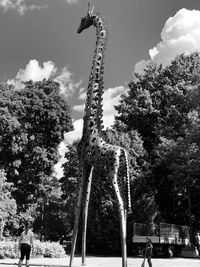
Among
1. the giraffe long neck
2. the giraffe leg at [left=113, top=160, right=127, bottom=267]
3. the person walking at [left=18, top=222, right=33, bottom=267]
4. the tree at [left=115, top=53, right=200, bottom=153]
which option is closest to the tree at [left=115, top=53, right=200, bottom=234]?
the tree at [left=115, top=53, right=200, bottom=153]

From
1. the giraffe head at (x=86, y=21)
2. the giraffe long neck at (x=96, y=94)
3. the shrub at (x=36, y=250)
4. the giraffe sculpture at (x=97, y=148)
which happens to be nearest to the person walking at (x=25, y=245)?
the giraffe sculpture at (x=97, y=148)

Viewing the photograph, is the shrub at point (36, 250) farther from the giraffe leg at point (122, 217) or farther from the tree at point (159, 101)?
the tree at point (159, 101)

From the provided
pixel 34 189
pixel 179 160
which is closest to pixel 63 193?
pixel 34 189

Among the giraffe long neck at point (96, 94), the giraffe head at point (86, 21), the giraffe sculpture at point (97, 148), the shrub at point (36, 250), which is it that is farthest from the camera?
the shrub at point (36, 250)

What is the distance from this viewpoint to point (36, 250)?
20.8m

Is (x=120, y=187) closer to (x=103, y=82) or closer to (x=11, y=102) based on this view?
(x=103, y=82)

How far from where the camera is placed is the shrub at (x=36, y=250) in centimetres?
1912

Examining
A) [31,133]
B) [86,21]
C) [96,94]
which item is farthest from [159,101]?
[96,94]

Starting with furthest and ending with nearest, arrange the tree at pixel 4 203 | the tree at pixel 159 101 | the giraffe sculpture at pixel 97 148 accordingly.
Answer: the tree at pixel 159 101
the tree at pixel 4 203
the giraffe sculpture at pixel 97 148

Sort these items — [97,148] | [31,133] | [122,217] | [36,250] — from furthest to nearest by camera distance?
[31,133]
[36,250]
[97,148]
[122,217]

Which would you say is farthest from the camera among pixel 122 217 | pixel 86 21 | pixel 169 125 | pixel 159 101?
pixel 159 101

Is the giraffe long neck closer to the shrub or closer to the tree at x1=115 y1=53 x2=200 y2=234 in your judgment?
the shrub

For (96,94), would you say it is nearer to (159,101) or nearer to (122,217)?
(122,217)

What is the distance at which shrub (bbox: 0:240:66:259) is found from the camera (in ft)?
62.7
